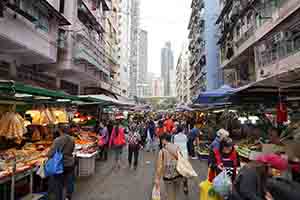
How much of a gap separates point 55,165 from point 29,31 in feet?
30.9

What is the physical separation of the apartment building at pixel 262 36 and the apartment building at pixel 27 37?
418 inches

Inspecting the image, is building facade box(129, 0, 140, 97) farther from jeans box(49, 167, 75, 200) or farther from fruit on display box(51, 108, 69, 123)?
jeans box(49, 167, 75, 200)

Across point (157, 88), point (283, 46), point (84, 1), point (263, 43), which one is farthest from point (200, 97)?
point (157, 88)

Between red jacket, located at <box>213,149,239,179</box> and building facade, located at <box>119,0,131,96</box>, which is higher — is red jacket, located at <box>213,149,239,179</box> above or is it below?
below

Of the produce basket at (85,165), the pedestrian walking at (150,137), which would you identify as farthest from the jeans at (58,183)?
the pedestrian walking at (150,137)

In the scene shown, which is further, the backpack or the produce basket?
the produce basket

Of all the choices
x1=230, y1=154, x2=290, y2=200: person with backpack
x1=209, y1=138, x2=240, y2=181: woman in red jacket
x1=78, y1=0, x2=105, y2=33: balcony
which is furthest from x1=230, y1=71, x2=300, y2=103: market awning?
x1=78, y1=0, x2=105, y2=33: balcony

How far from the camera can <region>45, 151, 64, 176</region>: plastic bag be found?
578cm

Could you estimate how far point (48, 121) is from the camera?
970 cm

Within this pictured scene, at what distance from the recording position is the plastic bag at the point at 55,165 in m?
5.78

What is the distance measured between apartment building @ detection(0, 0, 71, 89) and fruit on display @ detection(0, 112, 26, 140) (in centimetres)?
502

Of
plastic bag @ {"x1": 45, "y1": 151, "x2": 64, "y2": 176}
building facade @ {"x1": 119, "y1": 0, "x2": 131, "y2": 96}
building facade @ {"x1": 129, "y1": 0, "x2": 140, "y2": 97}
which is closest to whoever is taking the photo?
plastic bag @ {"x1": 45, "y1": 151, "x2": 64, "y2": 176}

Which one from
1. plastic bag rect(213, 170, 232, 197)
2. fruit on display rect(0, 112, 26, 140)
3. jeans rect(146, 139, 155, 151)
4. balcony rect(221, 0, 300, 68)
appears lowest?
jeans rect(146, 139, 155, 151)

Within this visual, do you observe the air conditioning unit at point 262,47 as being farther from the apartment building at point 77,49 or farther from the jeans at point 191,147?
the apartment building at point 77,49
